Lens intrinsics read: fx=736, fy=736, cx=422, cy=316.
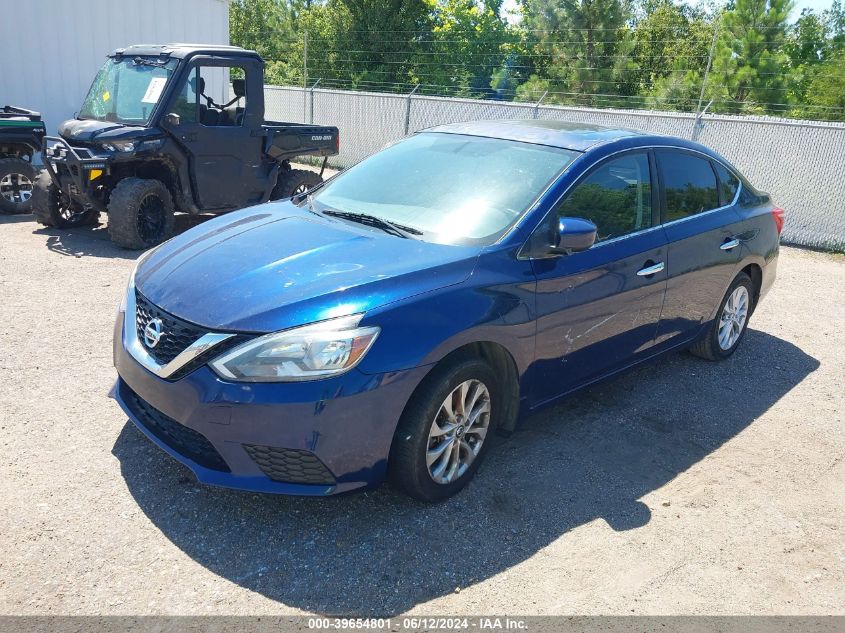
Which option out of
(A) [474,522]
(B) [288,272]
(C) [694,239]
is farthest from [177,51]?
(A) [474,522]

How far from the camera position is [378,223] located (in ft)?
13.0

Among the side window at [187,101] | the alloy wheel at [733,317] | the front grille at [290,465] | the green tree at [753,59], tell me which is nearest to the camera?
the front grille at [290,465]

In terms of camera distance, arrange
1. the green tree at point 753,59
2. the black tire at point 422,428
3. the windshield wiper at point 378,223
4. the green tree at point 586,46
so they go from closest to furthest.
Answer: the black tire at point 422,428 < the windshield wiper at point 378,223 < the green tree at point 753,59 < the green tree at point 586,46

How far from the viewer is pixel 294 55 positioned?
33875mm

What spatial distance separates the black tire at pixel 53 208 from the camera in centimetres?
860

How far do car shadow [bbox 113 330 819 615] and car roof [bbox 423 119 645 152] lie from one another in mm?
1696

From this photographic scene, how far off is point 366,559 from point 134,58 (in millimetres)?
7462

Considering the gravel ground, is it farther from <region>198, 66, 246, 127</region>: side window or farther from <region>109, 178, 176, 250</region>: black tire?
<region>198, 66, 246, 127</region>: side window

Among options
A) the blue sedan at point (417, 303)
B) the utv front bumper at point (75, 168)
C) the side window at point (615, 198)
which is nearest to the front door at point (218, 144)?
the utv front bumper at point (75, 168)

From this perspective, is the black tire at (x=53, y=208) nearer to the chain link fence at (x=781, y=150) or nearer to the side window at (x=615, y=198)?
the chain link fence at (x=781, y=150)

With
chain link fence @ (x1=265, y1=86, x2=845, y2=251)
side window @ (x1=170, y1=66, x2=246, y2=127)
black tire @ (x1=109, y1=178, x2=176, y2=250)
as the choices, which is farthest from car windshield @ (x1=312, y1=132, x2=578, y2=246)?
chain link fence @ (x1=265, y1=86, x2=845, y2=251)

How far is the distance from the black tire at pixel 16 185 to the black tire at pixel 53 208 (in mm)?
665

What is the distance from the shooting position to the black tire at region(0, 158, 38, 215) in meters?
9.28

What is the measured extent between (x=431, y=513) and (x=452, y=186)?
1.79 metres
